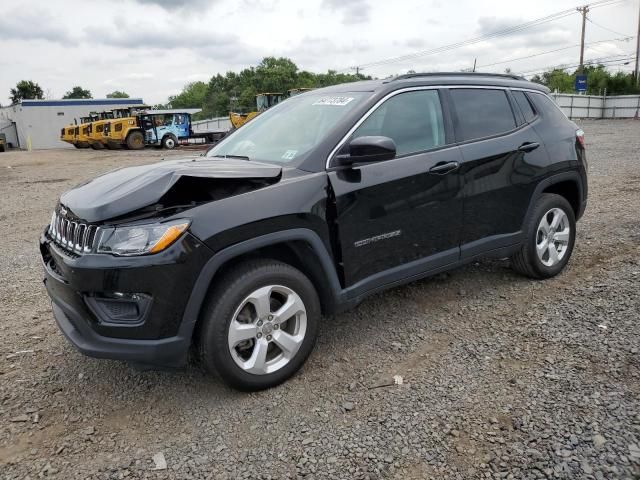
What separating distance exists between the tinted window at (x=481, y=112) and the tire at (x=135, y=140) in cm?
2518

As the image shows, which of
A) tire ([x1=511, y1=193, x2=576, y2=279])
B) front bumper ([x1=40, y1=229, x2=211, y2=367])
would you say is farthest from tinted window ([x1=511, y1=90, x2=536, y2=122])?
front bumper ([x1=40, y1=229, x2=211, y2=367])

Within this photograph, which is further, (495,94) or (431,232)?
(495,94)

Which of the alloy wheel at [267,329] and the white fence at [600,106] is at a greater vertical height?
the white fence at [600,106]

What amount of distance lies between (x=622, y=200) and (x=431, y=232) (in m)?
5.70

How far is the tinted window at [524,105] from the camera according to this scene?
4402 mm

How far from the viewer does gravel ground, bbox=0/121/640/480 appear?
2.44m

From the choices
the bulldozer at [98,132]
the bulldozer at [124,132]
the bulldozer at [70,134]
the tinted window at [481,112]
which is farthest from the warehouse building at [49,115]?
the tinted window at [481,112]

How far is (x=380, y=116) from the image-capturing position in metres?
3.50

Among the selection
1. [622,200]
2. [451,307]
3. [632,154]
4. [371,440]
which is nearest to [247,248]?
[371,440]

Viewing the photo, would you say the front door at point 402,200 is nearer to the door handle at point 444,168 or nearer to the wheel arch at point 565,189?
the door handle at point 444,168

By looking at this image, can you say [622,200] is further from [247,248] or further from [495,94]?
[247,248]

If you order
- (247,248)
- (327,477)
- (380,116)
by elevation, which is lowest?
(327,477)

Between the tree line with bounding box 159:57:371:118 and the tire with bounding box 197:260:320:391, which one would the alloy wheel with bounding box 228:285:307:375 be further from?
the tree line with bounding box 159:57:371:118

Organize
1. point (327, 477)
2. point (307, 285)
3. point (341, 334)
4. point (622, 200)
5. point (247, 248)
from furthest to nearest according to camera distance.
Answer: point (622, 200)
point (341, 334)
point (307, 285)
point (247, 248)
point (327, 477)
